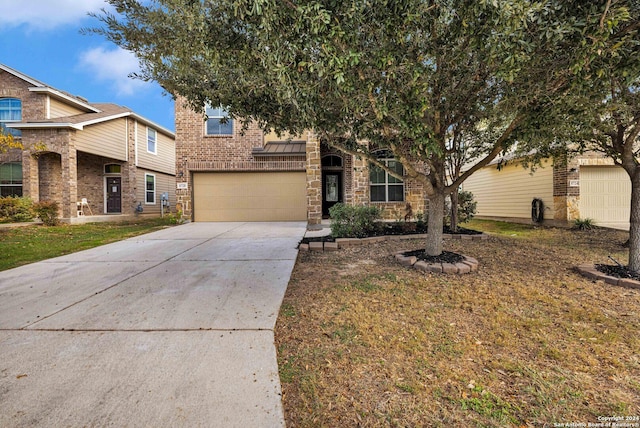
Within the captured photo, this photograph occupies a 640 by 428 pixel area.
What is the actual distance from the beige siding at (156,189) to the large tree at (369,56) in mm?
13311

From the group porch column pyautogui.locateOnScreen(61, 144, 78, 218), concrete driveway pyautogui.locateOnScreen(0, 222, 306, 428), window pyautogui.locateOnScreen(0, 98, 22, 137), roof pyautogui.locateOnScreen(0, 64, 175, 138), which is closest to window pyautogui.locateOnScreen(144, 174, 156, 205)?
roof pyautogui.locateOnScreen(0, 64, 175, 138)

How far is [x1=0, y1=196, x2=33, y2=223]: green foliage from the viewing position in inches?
455

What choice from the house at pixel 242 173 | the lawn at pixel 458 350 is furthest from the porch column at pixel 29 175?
the lawn at pixel 458 350

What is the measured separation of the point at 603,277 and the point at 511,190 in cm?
998

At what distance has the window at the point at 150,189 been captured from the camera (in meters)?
16.5

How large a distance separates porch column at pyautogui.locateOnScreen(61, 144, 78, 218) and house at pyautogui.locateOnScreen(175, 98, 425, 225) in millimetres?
4829

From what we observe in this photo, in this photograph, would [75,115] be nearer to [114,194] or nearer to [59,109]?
[59,109]

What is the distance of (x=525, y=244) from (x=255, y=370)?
6.89 m

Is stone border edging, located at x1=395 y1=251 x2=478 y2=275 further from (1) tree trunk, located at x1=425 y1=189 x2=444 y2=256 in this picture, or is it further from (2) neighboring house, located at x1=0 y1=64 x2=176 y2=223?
(2) neighboring house, located at x1=0 y1=64 x2=176 y2=223

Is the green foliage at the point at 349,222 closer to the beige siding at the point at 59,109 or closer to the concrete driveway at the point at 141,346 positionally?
the concrete driveway at the point at 141,346

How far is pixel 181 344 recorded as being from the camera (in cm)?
245

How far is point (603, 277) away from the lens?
3992mm

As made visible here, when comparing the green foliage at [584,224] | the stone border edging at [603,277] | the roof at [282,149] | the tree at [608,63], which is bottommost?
the stone border edging at [603,277]

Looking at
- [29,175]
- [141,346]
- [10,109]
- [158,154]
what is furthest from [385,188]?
[10,109]
